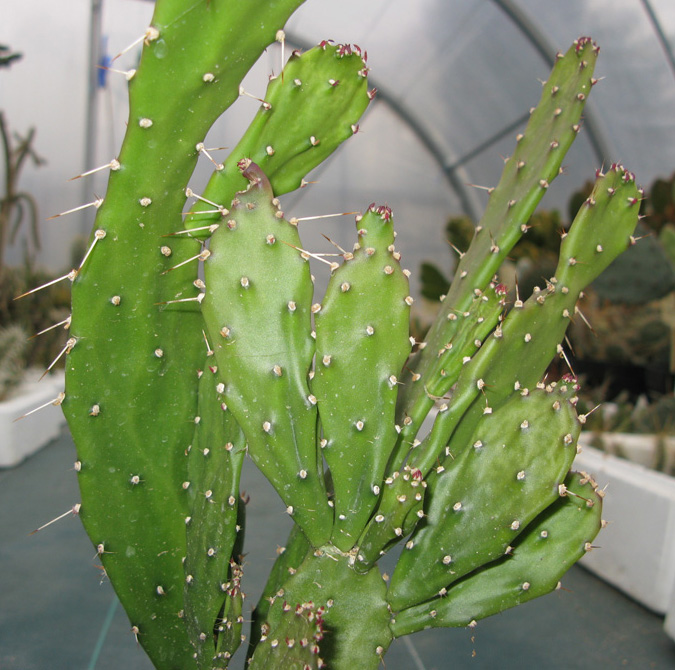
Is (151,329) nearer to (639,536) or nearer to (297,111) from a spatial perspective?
(297,111)

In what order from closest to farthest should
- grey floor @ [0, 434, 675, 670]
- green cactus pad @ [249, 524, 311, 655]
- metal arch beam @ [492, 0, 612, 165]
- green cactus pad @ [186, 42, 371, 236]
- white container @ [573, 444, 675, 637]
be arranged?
green cactus pad @ [186, 42, 371, 236] < green cactus pad @ [249, 524, 311, 655] < grey floor @ [0, 434, 675, 670] < white container @ [573, 444, 675, 637] < metal arch beam @ [492, 0, 612, 165]

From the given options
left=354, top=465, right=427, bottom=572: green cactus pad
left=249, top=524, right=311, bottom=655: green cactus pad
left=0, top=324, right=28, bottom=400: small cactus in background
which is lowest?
left=0, top=324, right=28, bottom=400: small cactus in background

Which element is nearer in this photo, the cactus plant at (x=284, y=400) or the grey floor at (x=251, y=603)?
the cactus plant at (x=284, y=400)

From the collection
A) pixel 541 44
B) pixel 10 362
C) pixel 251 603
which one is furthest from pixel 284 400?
pixel 541 44

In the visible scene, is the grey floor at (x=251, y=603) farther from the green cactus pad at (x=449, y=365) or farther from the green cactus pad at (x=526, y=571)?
the green cactus pad at (x=449, y=365)

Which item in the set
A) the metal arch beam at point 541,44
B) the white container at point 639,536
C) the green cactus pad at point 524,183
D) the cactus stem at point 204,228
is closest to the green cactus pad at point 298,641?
the green cactus pad at point 524,183

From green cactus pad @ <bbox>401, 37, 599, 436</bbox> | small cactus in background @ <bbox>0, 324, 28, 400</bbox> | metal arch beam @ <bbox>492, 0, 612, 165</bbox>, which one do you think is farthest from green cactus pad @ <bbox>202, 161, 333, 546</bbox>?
metal arch beam @ <bbox>492, 0, 612, 165</bbox>

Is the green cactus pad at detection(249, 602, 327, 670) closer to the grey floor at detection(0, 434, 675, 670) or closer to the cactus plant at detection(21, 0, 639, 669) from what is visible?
the cactus plant at detection(21, 0, 639, 669)
